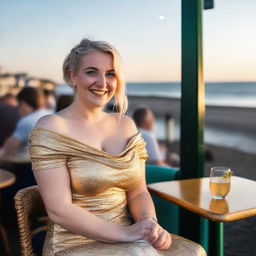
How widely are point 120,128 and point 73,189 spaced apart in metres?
0.36

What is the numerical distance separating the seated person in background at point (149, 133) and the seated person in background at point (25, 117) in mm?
947

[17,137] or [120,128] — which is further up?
[120,128]

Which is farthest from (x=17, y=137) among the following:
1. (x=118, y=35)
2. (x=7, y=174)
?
(x=118, y=35)

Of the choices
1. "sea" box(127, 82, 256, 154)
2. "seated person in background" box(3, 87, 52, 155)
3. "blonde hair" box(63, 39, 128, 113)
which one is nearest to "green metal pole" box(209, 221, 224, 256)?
"blonde hair" box(63, 39, 128, 113)

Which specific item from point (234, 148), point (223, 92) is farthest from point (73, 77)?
point (223, 92)

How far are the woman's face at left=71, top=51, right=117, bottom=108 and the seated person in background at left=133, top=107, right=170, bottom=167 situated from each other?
76.8 inches

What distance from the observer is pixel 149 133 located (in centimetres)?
360

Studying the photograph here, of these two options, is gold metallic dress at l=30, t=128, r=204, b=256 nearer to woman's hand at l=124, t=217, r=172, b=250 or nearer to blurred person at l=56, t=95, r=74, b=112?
woman's hand at l=124, t=217, r=172, b=250

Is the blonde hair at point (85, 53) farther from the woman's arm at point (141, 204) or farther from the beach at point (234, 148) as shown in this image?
the beach at point (234, 148)

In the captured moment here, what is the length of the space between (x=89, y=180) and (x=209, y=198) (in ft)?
1.75

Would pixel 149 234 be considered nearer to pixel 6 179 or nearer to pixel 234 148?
pixel 6 179

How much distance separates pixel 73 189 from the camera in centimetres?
150

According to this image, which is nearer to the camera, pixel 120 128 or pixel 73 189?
pixel 73 189

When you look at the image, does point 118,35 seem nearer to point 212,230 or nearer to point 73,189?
point 212,230
